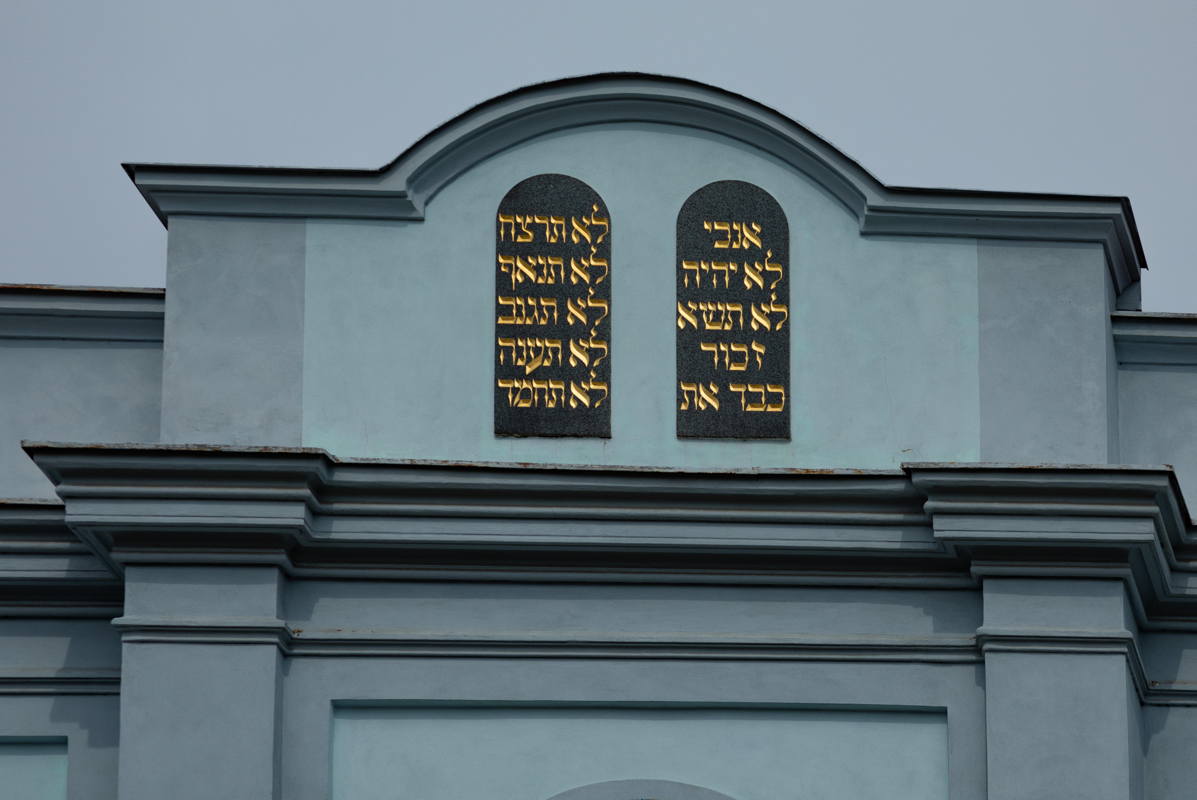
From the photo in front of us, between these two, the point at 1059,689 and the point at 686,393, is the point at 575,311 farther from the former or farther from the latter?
the point at 1059,689

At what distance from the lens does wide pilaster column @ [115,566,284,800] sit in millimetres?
14766

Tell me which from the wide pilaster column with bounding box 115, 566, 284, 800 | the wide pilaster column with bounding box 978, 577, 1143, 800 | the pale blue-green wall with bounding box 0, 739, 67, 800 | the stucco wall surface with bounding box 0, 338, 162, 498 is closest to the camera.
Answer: the wide pilaster column with bounding box 115, 566, 284, 800

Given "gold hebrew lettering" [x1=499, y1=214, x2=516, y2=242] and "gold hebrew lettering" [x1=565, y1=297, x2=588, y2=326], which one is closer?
"gold hebrew lettering" [x1=565, y1=297, x2=588, y2=326]

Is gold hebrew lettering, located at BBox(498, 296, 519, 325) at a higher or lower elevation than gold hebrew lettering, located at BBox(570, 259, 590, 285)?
lower

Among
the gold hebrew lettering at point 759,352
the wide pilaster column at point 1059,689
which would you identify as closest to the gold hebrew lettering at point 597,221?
the gold hebrew lettering at point 759,352

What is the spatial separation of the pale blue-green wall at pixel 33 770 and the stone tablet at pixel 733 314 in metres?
4.08

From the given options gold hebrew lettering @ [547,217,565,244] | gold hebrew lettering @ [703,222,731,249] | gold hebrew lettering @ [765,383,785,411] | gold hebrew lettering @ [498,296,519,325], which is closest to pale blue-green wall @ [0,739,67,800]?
gold hebrew lettering @ [498,296,519,325]

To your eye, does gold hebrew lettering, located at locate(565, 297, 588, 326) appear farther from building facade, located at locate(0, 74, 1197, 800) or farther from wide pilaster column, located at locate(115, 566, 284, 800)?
wide pilaster column, located at locate(115, 566, 284, 800)

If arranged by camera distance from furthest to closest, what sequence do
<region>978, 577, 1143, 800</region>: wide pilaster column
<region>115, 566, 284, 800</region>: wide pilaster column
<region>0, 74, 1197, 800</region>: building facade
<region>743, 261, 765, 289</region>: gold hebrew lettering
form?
<region>743, 261, 765, 289</region>: gold hebrew lettering → <region>0, 74, 1197, 800</region>: building facade → <region>978, 577, 1143, 800</region>: wide pilaster column → <region>115, 566, 284, 800</region>: wide pilaster column

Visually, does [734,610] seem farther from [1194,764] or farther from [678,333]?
[1194,764]

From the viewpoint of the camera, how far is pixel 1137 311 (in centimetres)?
1667

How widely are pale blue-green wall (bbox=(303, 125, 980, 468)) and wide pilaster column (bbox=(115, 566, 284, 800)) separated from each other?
116cm

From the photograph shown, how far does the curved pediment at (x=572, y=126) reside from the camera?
15977 millimetres

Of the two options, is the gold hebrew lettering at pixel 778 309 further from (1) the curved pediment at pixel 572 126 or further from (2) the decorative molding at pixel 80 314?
(2) the decorative molding at pixel 80 314
